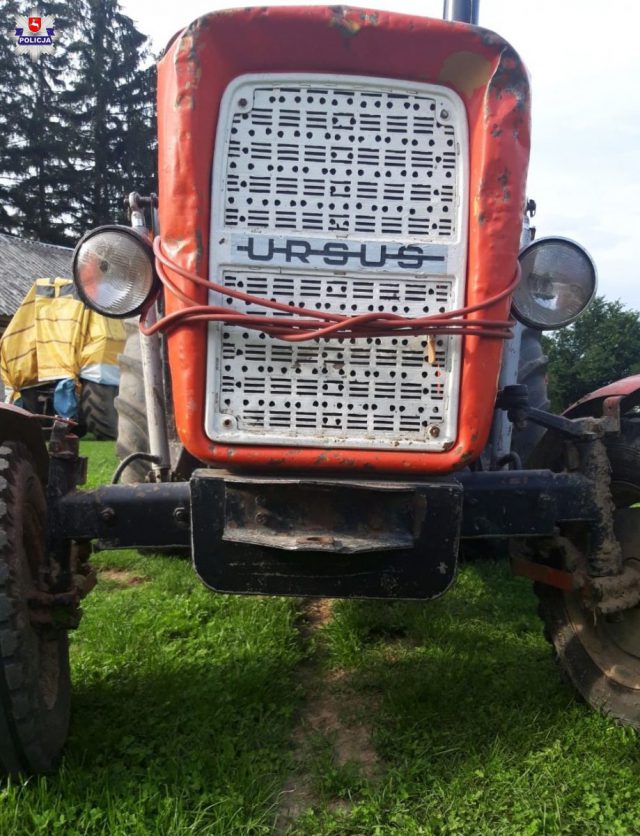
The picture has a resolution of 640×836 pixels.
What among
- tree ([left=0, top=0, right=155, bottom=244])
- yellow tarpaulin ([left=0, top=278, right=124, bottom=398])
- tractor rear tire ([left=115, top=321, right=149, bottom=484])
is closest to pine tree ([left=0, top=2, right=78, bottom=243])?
tree ([left=0, top=0, right=155, bottom=244])

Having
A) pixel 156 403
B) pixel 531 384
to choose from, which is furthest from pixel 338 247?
pixel 531 384

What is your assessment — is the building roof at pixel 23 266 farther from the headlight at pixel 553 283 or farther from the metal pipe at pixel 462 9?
the headlight at pixel 553 283

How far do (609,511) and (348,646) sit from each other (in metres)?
1.30

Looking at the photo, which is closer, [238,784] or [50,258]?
[238,784]

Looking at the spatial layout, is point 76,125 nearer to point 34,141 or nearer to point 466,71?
point 34,141

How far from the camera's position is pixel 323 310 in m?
2.09

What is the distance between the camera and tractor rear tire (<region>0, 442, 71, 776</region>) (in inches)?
78.0

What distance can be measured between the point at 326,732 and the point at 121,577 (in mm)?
2207

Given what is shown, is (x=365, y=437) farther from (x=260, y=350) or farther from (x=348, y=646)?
(x=348, y=646)

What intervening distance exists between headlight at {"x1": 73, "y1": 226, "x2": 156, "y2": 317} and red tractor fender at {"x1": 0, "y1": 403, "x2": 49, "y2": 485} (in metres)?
0.41

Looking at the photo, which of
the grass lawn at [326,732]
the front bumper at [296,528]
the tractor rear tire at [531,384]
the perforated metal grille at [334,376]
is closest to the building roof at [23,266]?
the tractor rear tire at [531,384]

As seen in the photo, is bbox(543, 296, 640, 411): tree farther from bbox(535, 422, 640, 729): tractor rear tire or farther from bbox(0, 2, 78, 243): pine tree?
bbox(0, 2, 78, 243): pine tree

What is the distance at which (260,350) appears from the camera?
2109mm

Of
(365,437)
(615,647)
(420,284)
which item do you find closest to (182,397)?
(365,437)
